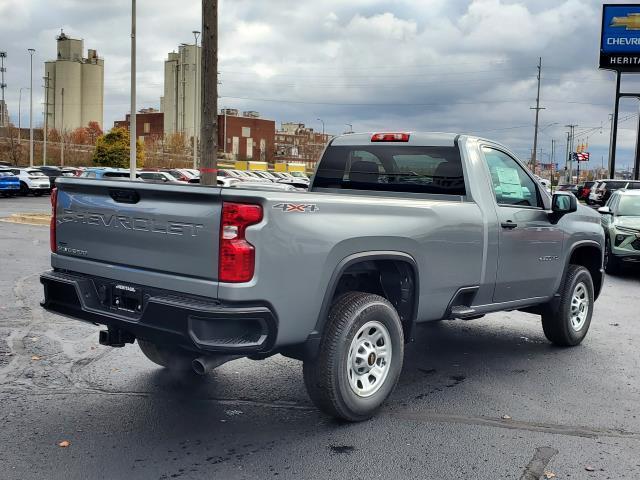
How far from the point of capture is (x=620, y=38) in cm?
4725

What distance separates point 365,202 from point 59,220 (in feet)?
7.30

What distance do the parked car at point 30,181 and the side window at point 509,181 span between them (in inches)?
1440

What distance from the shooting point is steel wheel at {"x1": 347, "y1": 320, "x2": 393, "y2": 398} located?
15.9 feet

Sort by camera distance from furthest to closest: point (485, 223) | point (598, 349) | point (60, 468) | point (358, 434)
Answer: point (598, 349) < point (485, 223) < point (358, 434) < point (60, 468)

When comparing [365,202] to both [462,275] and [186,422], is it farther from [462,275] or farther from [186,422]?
[186,422]

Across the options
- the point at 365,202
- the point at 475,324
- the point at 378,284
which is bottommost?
the point at 475,324

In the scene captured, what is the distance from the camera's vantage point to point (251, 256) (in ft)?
13.4

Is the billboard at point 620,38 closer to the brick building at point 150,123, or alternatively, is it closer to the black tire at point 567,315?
the black tire at point 567,315

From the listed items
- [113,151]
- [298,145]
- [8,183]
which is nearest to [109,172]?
[8,183]

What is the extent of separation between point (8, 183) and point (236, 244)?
121 feet

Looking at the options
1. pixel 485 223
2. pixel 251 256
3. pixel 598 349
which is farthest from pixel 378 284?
pixel 598 349

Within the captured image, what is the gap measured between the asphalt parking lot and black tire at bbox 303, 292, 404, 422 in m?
0.16

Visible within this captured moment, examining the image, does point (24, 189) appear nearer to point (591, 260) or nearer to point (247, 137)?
point (591, 260)

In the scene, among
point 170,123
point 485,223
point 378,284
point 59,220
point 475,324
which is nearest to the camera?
point 59,220
